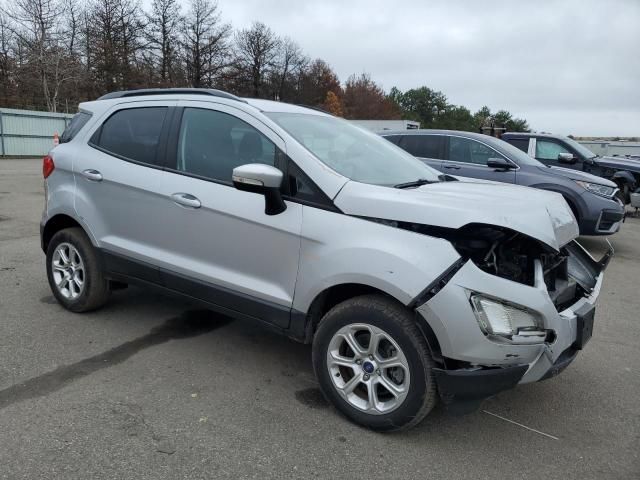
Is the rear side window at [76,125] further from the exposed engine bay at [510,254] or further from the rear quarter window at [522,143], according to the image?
the rear quarter window at [522,143]

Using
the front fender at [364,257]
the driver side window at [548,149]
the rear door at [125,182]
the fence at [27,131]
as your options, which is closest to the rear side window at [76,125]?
the rear door at [125,182]

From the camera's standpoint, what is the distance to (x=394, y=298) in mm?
2762

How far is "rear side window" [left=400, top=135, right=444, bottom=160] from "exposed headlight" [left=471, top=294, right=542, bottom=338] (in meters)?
6.57

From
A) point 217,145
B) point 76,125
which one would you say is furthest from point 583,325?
point 76,125

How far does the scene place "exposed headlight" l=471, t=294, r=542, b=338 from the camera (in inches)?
99.0

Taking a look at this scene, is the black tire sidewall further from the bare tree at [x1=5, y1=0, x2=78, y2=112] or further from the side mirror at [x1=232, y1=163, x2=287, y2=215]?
the bare tree at [x1=5, y1=0, x2=78, y2=112]

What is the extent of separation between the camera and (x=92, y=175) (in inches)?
159

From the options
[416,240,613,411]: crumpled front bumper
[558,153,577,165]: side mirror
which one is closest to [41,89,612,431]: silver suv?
[416,240,613,411]: crumpled front bumper

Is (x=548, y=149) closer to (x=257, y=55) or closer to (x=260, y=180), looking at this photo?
(x=260, y=180)

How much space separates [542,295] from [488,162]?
18.5 feet

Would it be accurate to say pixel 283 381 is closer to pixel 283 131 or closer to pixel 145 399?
pixel 145 399

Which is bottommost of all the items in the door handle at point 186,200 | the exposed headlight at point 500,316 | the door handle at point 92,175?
the exposed headlight at point 500,316

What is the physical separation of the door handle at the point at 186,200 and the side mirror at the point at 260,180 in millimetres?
551

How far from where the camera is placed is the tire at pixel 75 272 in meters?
4.23
